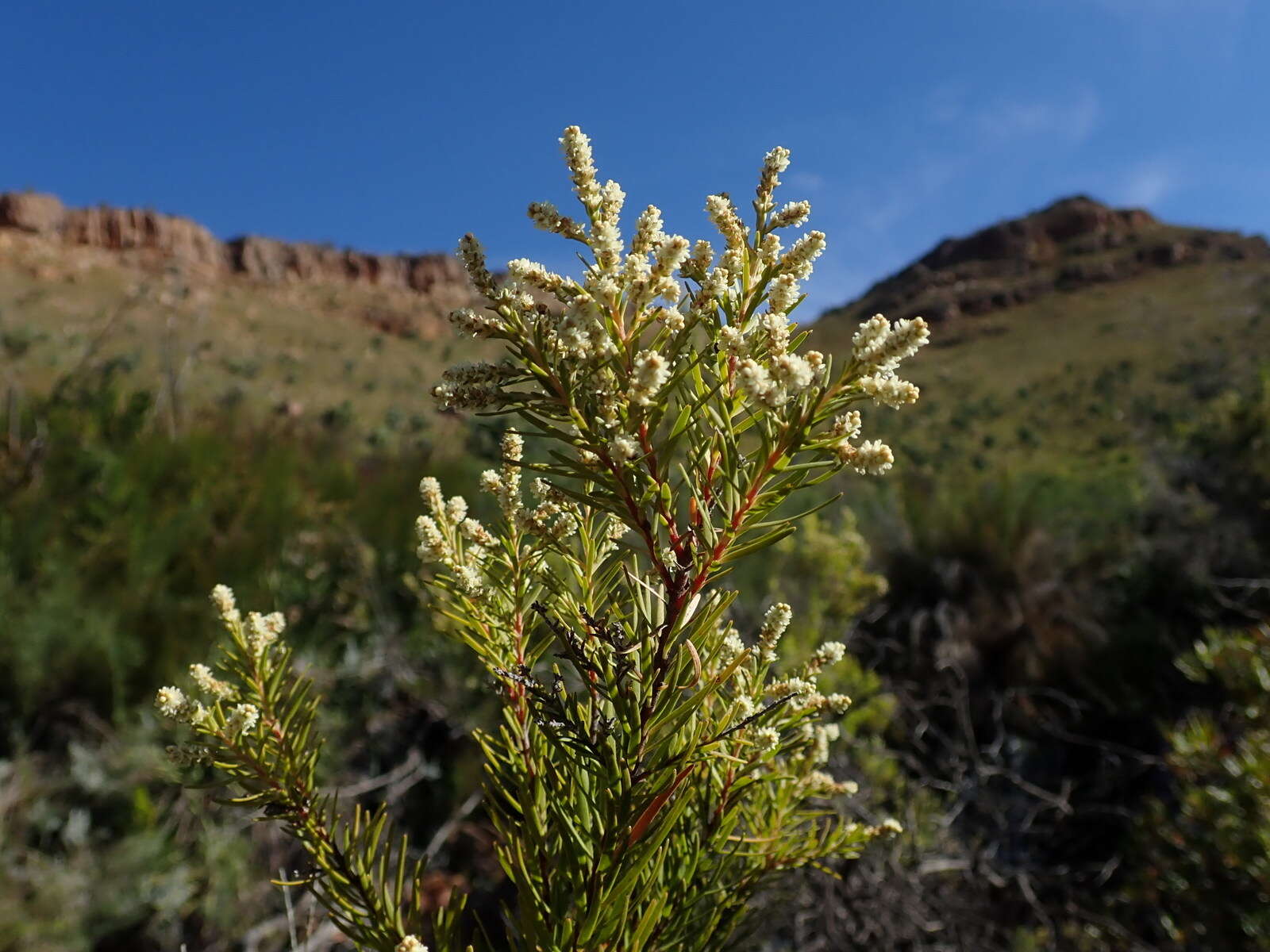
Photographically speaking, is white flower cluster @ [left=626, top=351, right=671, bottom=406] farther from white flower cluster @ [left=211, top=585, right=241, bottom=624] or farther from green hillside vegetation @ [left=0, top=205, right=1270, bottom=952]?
green hillside vegetation @ [left=0, top=205, right=1270, bottom=952]

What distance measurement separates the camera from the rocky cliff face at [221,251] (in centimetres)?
4638

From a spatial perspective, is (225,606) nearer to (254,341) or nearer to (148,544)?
(148,544)

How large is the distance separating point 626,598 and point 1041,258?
62573 millimetres

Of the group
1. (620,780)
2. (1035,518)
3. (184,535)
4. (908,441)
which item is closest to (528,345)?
(620,780)

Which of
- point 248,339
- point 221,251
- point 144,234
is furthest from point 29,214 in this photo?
point 248,339

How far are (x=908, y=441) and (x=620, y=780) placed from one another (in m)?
26.5

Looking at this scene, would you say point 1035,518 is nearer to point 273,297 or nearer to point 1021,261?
point 273,297

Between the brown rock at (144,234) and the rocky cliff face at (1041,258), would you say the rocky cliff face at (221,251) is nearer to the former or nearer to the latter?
the brown rock at (144,234)

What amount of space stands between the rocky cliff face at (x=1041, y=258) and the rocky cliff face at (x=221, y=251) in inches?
1259

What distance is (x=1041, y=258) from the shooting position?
5350 centimetres

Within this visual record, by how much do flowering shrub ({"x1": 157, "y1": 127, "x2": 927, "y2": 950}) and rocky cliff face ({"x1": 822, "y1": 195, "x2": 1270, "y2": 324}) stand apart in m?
46.4

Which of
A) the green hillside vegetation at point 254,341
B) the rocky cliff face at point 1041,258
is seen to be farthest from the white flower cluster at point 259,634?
the rocky cliff face at point 1041,258

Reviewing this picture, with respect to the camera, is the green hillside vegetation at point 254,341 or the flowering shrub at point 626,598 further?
the green hillside vegetation at point 254,341

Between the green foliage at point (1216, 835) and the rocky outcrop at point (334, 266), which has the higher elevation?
the rocky outcrop at point (334, 266)
